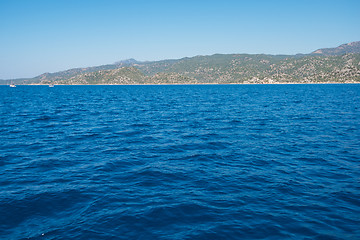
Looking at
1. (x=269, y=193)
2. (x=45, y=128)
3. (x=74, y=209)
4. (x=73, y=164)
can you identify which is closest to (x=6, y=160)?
(x=73, y=164)

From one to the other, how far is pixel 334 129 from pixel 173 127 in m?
20.0

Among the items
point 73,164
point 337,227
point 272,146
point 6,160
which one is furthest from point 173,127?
point 337,227

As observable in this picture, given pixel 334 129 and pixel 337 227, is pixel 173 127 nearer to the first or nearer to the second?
pixel 334 129

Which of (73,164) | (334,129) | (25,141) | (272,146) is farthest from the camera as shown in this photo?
(334,129)

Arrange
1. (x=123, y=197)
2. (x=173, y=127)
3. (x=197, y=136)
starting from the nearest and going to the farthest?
(x=123, y=197), (x=197, y=136), (x=173, y=127)

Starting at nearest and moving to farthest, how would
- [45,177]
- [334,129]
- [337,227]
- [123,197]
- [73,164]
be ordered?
[337,227] → [123,197] → [45,177] → [73,164] → [334,129]

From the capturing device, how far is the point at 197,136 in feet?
85.6

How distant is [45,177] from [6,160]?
18.7 feet

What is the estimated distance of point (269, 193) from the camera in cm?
1216

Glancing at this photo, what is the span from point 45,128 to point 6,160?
13.7 metres

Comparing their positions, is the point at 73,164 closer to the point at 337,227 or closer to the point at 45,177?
the point at 45,177

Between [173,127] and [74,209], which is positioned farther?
[173,127]

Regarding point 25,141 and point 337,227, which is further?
point 25,141

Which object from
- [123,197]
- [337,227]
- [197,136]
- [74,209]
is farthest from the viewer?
[197,136]
